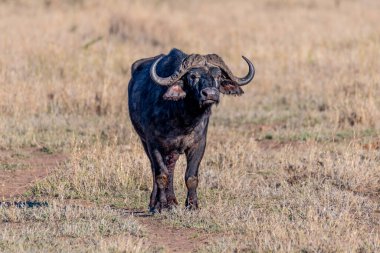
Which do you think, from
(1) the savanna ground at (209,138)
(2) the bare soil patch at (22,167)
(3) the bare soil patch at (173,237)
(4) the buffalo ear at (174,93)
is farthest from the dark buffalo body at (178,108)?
(2) the bare soil patch at (22,167)

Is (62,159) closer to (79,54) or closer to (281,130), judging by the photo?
(281,130)

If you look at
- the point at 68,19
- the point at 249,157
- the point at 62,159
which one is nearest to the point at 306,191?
the point at 249,157

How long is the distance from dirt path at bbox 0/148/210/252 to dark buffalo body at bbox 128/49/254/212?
47 cm

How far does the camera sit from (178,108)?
28.6ft

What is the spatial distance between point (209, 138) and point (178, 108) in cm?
452

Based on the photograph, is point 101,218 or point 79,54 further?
point 79,54

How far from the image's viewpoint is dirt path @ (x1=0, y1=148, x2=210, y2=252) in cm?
789

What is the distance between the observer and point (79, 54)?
17.7 meters

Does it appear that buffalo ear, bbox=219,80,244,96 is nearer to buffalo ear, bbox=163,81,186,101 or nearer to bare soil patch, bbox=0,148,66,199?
buffalo ear, bbox=163,81,186,101

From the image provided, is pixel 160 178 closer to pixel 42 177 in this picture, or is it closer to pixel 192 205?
pixel 192 205

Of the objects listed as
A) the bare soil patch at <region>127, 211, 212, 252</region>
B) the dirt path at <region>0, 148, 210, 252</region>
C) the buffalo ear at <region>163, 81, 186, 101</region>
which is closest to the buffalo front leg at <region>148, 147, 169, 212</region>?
the dirt path at <region>0, 148, 210, 252</region>

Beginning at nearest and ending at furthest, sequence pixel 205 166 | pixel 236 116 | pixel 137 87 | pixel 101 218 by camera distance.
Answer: pixel 101 218, pixel 137 87, pixel 205 166, pixel 236 116

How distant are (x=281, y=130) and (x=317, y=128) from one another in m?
0.61

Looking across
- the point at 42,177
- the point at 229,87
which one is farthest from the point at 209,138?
the point at 229,87
